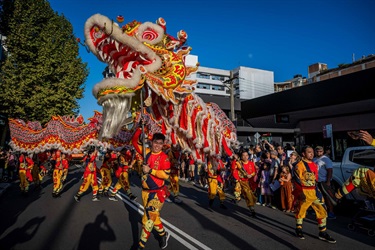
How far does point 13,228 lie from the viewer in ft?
17.2

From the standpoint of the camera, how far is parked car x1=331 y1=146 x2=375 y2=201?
22.0 ft

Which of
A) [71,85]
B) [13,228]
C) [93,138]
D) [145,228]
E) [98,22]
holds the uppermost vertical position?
[71,85]

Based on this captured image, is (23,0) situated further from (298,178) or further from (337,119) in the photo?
(337,119)

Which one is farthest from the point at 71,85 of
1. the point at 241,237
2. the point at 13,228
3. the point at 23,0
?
the point at 241,237

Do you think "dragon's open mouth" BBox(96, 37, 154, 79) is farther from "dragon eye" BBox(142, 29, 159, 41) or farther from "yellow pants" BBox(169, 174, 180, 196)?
"yellow pants" BBox(169, 174, 180, 196)

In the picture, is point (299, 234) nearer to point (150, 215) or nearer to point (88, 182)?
point (150, 215)

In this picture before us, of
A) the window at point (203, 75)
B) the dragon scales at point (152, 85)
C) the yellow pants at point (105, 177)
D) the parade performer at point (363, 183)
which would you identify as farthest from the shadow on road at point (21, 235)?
the window at point (203, 75)

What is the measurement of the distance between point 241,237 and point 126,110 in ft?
10.6

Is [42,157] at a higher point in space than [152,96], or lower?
lower

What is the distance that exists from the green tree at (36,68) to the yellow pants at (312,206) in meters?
15.7

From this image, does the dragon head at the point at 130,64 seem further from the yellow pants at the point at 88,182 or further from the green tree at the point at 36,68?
the green tree at the point at 36,68

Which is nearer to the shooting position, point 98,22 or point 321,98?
point 98,22

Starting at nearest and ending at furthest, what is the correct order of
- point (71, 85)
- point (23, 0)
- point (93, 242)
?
point (93, 242), point (23, 0), point (71, 85)

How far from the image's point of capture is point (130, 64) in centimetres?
357
